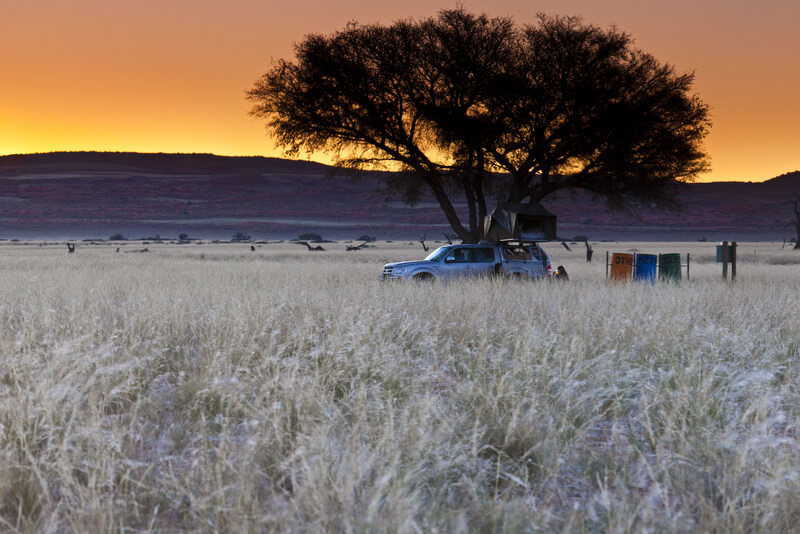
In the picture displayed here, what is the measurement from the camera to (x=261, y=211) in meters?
161

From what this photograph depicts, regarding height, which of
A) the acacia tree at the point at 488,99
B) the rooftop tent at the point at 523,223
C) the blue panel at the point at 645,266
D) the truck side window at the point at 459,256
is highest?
the acacia tree at the point at 488,99

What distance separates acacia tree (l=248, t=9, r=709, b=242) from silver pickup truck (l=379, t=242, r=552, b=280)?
6414 millimetres

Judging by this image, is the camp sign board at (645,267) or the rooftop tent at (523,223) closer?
the camp sign board at (645,267)

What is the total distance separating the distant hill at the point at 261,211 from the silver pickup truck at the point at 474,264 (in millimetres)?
114469

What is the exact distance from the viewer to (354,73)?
23.0m

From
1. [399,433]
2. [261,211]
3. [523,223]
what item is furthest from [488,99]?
[261,211]

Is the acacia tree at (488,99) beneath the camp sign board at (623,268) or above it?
above

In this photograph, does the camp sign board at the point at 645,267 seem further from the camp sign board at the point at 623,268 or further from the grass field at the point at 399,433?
the grass field at the point at 399,433

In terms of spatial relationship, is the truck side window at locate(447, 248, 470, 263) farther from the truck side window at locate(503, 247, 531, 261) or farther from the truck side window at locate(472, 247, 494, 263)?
the truck side window at locate(503, 247, 531, 261)

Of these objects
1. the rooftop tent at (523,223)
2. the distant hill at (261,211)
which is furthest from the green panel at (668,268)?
the distant hill at (261,211)

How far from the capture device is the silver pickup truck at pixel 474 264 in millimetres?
16328

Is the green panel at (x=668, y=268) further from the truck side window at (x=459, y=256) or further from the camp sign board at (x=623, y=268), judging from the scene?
the truck side window at (x=459, y=256)

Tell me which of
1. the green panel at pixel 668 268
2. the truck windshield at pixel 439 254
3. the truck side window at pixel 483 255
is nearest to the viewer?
the truck windshield at pixel 439 254

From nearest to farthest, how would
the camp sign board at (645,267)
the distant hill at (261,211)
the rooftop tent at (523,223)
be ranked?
1. the camp sign board at (645,267)
2. the rooftop tent at (523,223)
3. the distant hill at (261,211)
